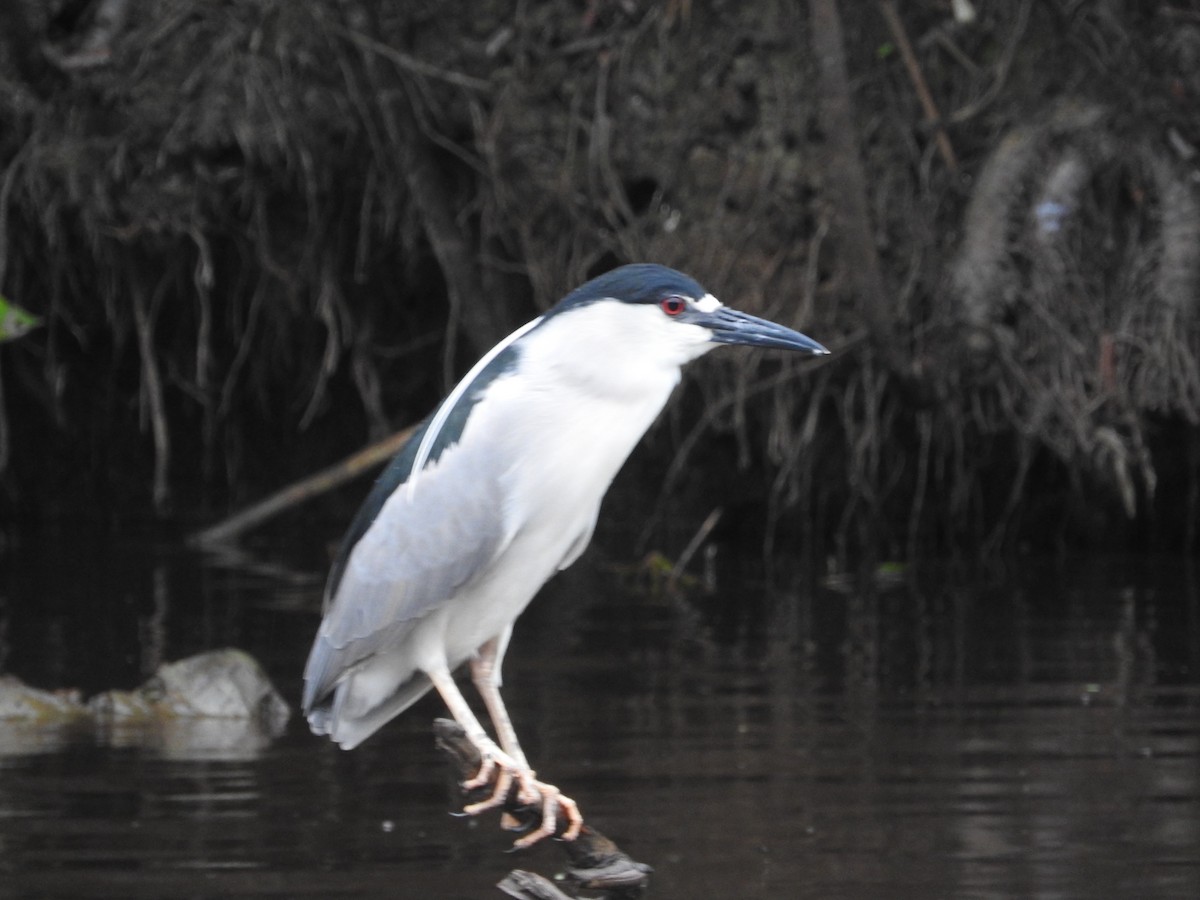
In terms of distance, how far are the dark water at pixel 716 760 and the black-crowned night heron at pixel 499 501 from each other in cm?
117

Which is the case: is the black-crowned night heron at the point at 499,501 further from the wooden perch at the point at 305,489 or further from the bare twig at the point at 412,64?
the bare twig at the point at 412,64

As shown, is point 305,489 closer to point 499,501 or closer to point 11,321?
point 11,321

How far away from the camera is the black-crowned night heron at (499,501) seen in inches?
122

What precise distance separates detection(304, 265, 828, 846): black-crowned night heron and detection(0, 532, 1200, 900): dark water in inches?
46.2

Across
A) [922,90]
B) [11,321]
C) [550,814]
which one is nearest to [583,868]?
[550,814]

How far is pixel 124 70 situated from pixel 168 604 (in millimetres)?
2196

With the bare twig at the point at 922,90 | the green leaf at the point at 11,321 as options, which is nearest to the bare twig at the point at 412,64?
the bare twig at the point at 922,90

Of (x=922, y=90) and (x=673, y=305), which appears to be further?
(x=922, y=90)

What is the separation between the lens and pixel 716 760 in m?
5.55

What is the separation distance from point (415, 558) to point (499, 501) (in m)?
0.20

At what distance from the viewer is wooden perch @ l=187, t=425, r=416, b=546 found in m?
8.15

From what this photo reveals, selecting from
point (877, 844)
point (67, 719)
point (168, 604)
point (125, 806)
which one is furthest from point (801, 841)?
point (168, 604)

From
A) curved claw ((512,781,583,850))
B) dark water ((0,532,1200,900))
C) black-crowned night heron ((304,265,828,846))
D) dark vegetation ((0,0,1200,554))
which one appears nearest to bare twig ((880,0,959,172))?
dark vegetation ((0,0,1200,554))

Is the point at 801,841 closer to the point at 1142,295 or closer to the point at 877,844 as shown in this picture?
the point at 877,844
